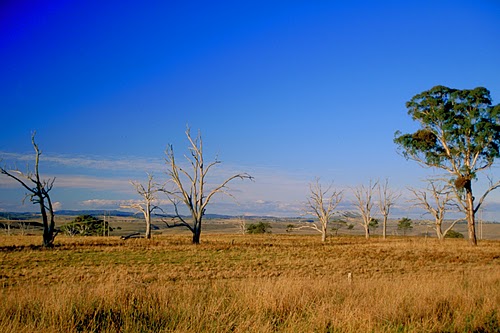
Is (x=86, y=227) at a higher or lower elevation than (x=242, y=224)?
higher

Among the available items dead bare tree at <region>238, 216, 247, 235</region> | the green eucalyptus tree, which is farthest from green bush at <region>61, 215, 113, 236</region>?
the green eucalyptus tree

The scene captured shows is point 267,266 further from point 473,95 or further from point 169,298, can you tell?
point 473,95

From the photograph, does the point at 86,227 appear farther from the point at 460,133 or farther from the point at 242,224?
the point at 460,133

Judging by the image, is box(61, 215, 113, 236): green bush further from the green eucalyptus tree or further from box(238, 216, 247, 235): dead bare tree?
the green eucalyptus tree

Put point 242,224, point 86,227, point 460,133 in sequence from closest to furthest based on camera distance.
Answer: point 460,133 < point 86,227 < point 242,224

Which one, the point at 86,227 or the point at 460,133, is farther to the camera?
the point at 86,227

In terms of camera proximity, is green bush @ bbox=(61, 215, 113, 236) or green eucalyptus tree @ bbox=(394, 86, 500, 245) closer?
green eucalyptus tree @ bbox=(394, 86, 500, 245)

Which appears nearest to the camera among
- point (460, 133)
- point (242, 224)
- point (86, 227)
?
point (460, 133)

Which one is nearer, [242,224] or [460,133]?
[460,133]

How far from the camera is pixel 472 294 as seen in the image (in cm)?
864

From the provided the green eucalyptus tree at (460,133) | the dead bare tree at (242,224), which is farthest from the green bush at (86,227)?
the green eucalyptus tree at (460,133)

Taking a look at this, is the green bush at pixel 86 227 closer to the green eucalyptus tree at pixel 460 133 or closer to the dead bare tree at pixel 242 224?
the dead bare tree at pixel 242 224

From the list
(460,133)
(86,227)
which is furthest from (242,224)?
(460,133)

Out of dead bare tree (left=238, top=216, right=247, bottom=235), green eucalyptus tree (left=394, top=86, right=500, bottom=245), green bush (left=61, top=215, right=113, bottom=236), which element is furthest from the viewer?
dead bare tree (left=238, top=216, right=247, bottom=235)
